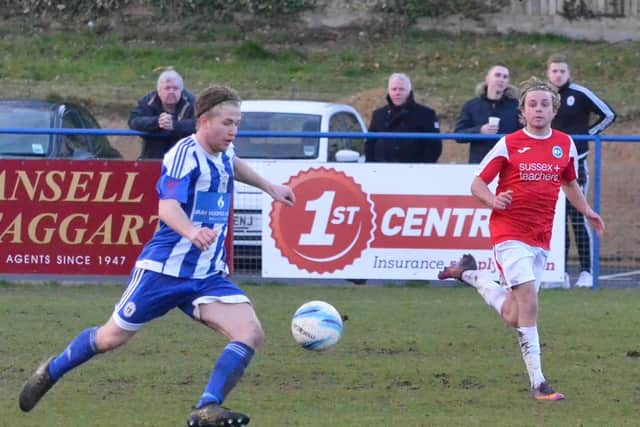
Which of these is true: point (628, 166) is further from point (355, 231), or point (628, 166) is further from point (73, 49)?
point (73, 49)

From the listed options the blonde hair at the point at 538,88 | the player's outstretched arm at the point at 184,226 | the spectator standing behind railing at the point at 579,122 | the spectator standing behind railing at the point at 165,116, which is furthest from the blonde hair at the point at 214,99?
the spectator standing behind railing at the point at 579,122

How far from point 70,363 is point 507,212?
2810 millimetres

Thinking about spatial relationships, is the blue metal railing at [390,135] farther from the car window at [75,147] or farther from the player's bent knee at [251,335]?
the player's bent knee at [251,335]

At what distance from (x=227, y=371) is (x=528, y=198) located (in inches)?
96.9

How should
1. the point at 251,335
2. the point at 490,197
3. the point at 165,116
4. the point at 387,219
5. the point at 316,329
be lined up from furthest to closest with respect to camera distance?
the point at 387,219
the point at 165,116
the point at 490,197
the point at 316,329
the point at 251,335

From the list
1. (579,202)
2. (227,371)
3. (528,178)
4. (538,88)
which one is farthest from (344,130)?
(227,371)

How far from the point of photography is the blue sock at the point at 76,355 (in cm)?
693

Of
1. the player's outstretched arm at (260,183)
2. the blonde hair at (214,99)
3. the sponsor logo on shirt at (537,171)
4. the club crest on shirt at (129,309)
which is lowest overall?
the club crest on shirt at (129,309)

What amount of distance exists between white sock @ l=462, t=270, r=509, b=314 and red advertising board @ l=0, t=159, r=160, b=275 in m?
4.56

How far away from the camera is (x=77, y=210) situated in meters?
12.9

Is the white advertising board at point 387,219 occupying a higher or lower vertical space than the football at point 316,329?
lower

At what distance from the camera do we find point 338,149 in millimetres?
13773

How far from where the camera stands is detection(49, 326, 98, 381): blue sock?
6926 millimetres

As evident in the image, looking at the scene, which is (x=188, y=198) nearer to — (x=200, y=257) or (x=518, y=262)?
(x=200, y=257)
